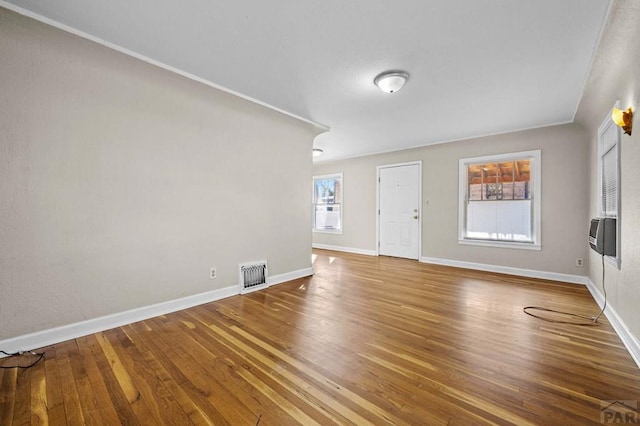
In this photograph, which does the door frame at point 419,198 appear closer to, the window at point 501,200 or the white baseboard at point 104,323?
the window at point 501,200

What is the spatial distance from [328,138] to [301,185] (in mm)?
1262

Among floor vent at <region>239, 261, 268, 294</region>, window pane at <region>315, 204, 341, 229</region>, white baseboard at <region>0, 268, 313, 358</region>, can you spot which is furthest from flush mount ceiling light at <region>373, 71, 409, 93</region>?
window pane at <region>315, 204, 341, 229</region>

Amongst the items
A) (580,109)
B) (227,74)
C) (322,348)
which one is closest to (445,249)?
(580,109)

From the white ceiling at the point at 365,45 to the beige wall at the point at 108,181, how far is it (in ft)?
1.20

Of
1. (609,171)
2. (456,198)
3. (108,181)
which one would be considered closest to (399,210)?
(456,198)

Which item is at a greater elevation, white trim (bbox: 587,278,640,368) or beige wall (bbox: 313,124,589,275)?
beige wall (bbox: 313,124,589,275)

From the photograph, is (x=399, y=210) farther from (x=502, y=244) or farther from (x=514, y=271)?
(x=514, y=271)

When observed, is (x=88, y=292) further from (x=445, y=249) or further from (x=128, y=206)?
(x=445, y=249)

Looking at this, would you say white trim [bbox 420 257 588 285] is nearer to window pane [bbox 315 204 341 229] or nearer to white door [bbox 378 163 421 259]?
white door [bbox 378 163 421 259]

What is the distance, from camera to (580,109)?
347 centimetres

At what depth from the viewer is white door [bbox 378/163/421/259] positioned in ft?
18.7

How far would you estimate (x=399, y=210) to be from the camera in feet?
19.4

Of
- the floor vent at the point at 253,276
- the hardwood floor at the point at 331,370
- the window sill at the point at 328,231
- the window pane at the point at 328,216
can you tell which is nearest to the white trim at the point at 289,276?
the floor vent at the point at 253,276

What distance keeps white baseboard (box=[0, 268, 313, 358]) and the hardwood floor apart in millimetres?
81
